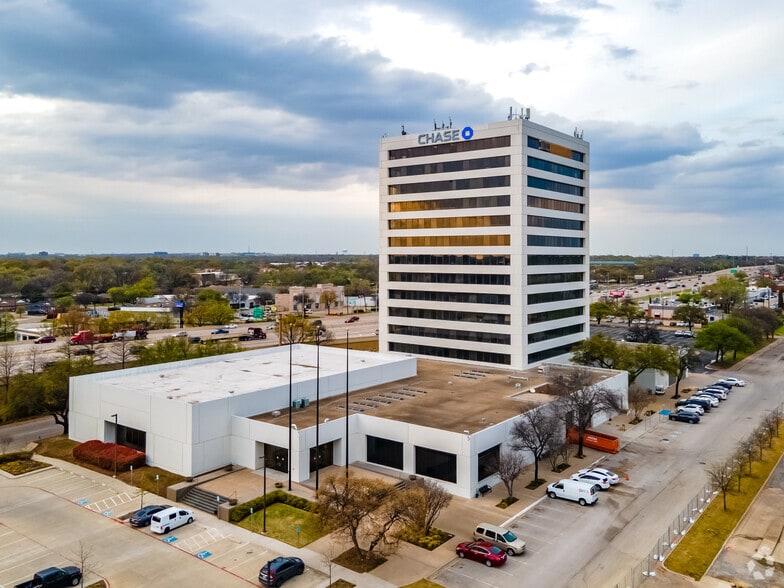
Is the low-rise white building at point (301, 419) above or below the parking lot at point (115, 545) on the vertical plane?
above

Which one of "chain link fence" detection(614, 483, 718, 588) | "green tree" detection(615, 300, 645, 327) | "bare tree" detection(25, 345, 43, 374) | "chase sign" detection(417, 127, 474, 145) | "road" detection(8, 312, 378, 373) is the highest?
"chase sign" detection(417, 127, 474, 145)

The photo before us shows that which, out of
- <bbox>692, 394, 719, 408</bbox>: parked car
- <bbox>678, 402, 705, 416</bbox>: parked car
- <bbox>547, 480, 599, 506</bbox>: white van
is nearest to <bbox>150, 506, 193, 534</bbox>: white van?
<bbox>547, 480, 599, 506</bbox>: white van

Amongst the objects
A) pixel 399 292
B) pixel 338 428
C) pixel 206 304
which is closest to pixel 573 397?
pixel 338 428

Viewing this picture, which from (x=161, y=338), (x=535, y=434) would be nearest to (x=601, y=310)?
(x=161, y=338)

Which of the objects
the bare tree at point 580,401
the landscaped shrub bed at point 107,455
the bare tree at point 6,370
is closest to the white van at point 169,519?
the landscaped shrub bed at point 107,455

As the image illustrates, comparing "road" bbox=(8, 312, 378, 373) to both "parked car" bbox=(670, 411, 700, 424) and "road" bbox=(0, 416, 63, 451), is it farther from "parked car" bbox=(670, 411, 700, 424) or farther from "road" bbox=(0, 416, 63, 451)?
"parked car" bbox=(670, 411, 700, 424)

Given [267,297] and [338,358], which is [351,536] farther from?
[267,297]

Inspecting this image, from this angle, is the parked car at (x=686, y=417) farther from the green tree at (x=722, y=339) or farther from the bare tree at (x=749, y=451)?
the green tree at (x=722, y=339)
